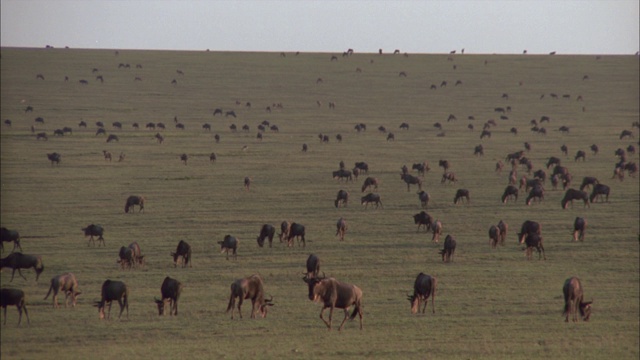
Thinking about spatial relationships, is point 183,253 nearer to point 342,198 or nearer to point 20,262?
point 20,262

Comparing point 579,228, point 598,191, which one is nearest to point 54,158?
point 598,191

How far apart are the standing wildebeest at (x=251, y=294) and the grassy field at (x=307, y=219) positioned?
1.07 feet

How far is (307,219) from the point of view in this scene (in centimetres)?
3366

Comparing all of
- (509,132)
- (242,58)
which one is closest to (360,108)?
(509,132)

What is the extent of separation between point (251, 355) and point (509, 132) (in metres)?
54.4

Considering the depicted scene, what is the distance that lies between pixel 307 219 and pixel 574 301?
49.1 ft

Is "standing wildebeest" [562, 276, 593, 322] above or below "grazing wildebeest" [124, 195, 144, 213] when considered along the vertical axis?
below

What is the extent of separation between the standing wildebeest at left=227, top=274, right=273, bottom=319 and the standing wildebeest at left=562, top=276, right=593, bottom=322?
21.3ft

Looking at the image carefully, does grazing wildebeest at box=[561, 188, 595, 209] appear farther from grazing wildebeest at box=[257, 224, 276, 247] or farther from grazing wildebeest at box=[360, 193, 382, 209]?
grazing wildebeest at box=[257, 224, 276, 247]

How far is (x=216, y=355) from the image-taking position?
17.2m

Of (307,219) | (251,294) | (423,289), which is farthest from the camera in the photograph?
(307,219)

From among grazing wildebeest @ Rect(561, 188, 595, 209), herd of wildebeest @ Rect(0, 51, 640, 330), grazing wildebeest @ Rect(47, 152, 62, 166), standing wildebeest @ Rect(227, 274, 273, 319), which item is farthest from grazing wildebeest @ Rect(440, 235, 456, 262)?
grazing wildebeest @ Rect(47, 152, 62, 166)

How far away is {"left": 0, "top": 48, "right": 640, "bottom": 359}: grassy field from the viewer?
18.7 metres

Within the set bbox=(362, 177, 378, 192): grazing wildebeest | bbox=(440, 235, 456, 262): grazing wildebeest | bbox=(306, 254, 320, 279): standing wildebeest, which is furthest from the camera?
bbox=(362, 177, 378, 192): grazing wildebeest
